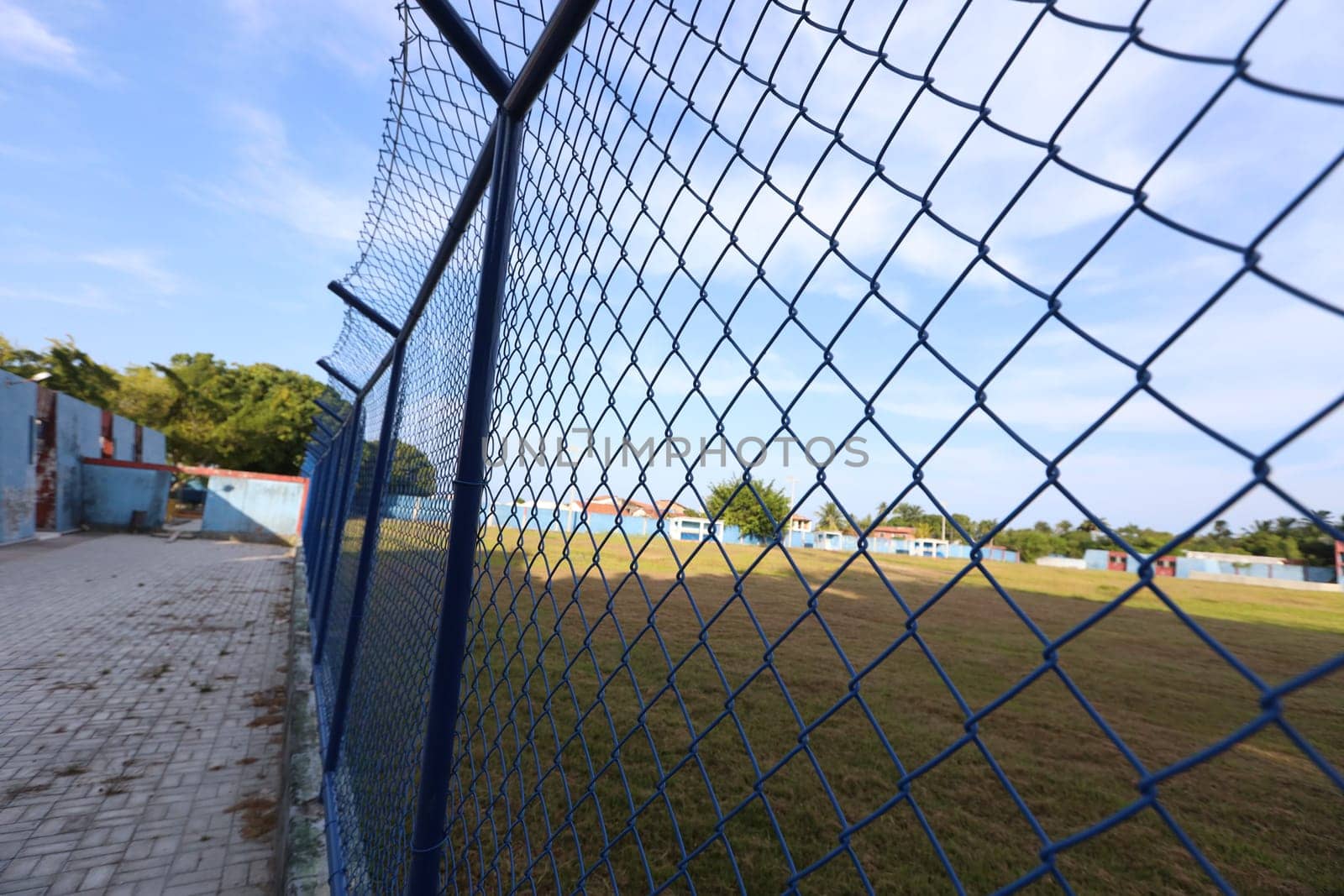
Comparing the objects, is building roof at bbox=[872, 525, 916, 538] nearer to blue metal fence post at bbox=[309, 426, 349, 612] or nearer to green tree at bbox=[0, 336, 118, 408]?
blue metal fence post at bbox=[309, 426, 349, 612]

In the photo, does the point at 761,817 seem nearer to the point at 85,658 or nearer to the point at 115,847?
the point at 115,847

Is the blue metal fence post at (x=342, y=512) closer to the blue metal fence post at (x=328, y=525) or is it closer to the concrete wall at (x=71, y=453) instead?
the blue metal fence post at (x=328, y=525)

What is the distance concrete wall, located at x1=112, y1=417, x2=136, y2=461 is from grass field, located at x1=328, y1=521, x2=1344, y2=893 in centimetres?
1932

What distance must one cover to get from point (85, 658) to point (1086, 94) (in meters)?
7.29

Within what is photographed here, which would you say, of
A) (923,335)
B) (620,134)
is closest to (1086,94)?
(923,335)

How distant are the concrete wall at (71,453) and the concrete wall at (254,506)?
258 centimetres

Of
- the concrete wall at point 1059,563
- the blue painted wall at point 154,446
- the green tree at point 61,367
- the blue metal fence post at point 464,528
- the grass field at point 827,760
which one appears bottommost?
the concrete wall at point 1059,563

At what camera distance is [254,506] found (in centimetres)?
1744

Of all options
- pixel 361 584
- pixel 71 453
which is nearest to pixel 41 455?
pixel 71 453

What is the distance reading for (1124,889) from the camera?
2764 millimetres

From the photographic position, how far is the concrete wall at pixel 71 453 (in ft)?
46.2

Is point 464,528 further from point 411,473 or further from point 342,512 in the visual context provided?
point 342,512

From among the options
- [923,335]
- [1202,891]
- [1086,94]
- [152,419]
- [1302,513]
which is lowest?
[1202,891]

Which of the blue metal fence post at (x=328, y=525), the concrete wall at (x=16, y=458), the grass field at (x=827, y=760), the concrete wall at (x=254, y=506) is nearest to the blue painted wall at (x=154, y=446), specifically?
the concrete wall at (x=254, y=506)
